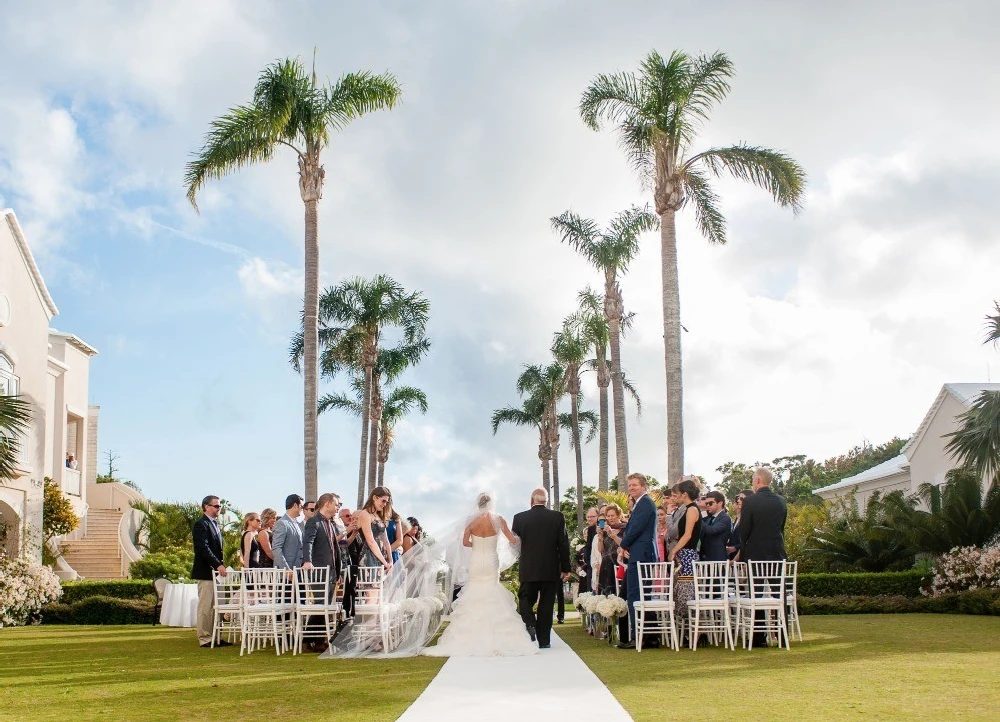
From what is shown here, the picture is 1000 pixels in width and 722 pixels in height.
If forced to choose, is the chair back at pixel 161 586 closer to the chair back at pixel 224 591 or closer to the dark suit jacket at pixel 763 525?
the chair back at pixel 224 591

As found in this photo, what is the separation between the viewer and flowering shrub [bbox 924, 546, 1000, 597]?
21.8 metres

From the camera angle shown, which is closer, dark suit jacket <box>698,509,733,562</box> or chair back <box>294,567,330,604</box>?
chair back <box>294,567,330,604</box>

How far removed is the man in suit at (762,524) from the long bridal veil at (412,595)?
10.3ft

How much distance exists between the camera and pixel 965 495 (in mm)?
24266

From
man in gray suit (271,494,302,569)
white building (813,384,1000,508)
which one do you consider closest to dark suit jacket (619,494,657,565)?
man in gray suit (271,494,302,569)

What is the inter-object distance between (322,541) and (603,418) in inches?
1145

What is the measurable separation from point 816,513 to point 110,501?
1053 inches

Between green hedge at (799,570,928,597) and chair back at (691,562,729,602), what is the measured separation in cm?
1147

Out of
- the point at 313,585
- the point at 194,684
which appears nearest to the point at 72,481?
the point at 313,585

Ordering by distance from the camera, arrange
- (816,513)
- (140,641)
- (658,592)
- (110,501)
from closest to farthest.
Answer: (658,592) < (140,641) < (816,513) < (110,501)

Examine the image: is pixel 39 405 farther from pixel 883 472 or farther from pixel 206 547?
pixel 883 472

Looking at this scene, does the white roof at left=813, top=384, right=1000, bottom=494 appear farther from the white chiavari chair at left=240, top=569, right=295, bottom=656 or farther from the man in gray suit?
the white chiavari chair at left=240, top=569, right=295, bottom=656

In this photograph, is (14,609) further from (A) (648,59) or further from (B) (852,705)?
(B) (852,705)

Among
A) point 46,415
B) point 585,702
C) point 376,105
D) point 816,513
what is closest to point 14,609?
point 46,415
